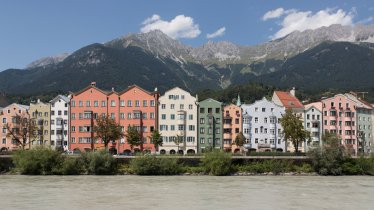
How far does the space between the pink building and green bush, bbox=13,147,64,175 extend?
72.1m

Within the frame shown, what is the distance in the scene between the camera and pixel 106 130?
10269 centimetres

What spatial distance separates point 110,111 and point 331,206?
259 feet

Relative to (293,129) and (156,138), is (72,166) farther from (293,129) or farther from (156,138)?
(293,129)

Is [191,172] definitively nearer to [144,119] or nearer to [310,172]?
[310,172]

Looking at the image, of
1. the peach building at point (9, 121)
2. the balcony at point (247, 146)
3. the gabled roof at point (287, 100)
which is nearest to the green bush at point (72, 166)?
the peach building at point (9, 121)

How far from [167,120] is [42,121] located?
31065 millimetres

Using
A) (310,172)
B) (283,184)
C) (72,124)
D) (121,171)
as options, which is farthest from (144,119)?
(283,184)

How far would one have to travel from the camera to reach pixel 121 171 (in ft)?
255

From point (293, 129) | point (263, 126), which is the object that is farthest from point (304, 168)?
point (263, 126)

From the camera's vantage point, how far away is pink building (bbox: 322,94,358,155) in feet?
402

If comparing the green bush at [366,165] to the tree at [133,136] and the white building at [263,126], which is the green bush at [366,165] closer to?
the white building at [263,126]

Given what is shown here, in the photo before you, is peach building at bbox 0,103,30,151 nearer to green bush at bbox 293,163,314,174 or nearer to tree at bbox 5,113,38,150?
tree at bbox 5,113,38,150

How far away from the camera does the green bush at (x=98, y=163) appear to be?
75.8 metres

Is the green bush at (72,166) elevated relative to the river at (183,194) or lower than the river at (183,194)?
elevated
